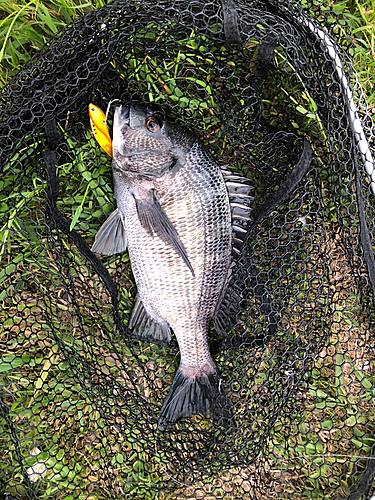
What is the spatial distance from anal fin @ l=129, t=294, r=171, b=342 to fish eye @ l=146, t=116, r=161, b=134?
84 centimetres

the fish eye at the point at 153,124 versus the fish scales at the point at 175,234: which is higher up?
the fish eye at the point at 153,124

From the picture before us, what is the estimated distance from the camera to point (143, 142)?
6.02 feet

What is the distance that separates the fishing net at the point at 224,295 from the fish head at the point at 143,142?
6.1 inches

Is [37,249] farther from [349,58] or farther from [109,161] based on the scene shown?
[349,58]

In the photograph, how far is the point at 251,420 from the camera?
210 centimetres

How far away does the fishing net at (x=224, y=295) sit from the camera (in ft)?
6.26

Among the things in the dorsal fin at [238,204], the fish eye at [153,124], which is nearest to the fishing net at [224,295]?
the dorsal fin at [238,204]

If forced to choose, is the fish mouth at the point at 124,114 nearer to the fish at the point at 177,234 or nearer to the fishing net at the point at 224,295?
the fish at the point at 177,234

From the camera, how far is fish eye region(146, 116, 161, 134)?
1.84 meters

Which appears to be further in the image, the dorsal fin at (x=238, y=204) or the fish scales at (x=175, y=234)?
the dorsal fin at (x=238, y=204)

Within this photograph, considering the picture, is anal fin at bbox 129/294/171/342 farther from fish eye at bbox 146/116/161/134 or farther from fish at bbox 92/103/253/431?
fish eye at bbox 146/116/161/134

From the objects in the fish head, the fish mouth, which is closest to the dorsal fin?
the fish head

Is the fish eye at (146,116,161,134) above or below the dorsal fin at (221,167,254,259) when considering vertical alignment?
above

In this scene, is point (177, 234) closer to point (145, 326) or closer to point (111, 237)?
point (111, 237)
